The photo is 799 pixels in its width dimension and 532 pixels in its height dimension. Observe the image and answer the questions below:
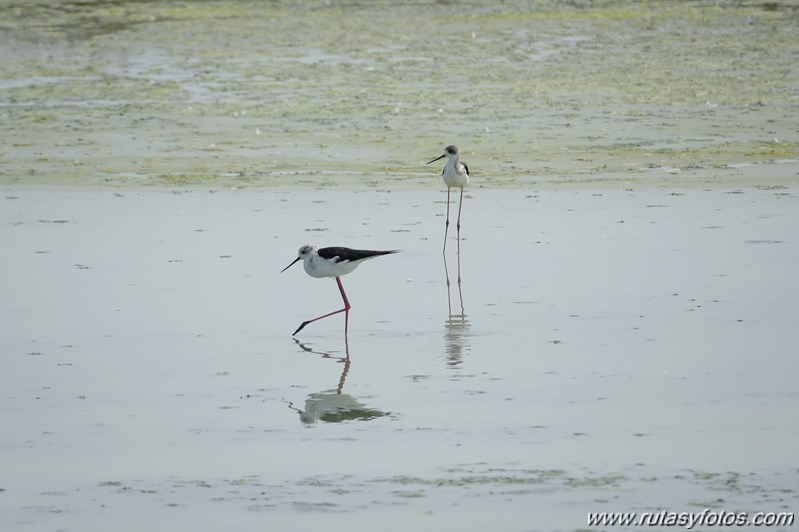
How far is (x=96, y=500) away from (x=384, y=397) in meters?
1.79

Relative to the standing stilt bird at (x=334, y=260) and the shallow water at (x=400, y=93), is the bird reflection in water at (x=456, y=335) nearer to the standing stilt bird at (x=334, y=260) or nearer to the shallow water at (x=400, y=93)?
the standing stilt bird at (x=334, y=260)

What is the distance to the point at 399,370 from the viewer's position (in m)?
7.11

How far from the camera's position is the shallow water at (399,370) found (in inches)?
203

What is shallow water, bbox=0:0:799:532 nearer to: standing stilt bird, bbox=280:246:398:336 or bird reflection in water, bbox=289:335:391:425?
bird reflection in water, bbox=289:335:391:425

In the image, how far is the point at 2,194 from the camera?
1346cm

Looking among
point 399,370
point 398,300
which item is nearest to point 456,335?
point 399,370

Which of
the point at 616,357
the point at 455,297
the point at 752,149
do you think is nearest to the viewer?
Result: the point at 616,357

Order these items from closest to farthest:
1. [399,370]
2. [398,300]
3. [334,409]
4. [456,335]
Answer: [334,409]
[399,370]
[456,335]
[398,300]

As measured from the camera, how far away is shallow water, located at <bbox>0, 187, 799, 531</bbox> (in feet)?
16.9

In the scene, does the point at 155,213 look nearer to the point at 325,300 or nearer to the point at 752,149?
the point at 325,300

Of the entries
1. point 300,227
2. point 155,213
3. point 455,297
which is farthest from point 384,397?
point 155,213

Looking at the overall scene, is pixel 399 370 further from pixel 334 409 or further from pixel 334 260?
pixel 334 260

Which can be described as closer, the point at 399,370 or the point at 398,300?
the point at 399,370

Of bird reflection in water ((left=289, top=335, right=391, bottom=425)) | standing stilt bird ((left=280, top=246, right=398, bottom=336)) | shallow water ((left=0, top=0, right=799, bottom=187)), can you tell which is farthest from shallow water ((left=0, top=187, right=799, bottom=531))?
shallow water ((left=0, top=0, right=799, bottom=187))
